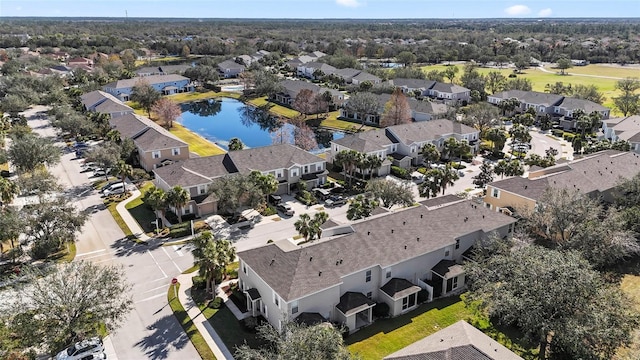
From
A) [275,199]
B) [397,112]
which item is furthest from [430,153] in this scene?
[275,199]

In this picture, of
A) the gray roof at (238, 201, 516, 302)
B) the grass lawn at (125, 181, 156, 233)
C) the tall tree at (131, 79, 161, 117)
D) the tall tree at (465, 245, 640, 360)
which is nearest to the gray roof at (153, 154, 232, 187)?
the grass lawn at (125, 181, 156, 233)

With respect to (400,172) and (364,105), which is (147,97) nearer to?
(364,105)

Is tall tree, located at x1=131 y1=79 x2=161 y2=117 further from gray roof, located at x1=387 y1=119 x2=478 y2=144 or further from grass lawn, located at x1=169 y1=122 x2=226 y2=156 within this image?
gray roof, located at x1=387 y1=119 x2=478 y2=144

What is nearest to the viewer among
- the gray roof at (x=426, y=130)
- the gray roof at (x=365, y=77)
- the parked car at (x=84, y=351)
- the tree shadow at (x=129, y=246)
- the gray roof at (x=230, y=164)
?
the parked car at (x=84, y=351)

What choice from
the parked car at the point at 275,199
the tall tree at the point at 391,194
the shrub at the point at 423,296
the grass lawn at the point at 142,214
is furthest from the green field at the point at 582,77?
the grass lawn at the point at 142,214

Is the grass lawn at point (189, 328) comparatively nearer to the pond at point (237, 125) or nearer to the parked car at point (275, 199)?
the parked car at point (275, 199)
